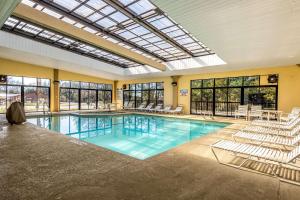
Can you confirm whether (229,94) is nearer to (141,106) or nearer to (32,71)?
(141,106)

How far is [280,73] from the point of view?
Answer: 9.46 meters

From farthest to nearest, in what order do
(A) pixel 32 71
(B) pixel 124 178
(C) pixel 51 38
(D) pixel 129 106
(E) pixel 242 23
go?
(D) pixel 129 106, (A) pixel 32 71, (C) pixel 51 38, (E) pixel 242 23, (B) pixel 124 178

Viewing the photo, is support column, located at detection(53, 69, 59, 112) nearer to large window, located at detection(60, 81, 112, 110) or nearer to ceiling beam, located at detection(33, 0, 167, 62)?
large window, located at detection(60, 81, 112, 110)

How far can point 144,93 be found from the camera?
15.7 metres

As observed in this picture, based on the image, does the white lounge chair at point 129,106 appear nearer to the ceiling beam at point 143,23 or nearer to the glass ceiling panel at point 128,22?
the glass ceiling panel at point 128,22

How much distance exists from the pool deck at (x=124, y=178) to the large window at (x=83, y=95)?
11147 mm

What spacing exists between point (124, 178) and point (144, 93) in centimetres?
1326

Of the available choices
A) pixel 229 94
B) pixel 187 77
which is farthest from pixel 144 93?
pixel 229 94

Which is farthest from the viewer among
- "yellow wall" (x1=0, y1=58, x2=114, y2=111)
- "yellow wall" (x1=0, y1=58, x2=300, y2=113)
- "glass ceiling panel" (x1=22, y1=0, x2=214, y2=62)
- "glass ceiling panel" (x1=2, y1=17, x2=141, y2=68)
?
"yellow wall" (x1=0, y1=58, x2=114, y2=111)

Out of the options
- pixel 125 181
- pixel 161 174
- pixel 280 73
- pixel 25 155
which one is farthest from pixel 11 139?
pixel 280 73

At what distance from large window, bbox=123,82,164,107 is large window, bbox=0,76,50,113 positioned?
6785mm

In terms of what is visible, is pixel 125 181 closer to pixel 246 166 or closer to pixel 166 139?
pixel 246 166

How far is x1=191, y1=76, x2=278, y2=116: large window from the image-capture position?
991cm

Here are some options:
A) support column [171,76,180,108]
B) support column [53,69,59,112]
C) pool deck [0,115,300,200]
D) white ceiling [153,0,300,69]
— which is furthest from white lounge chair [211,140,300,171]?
support column [53,69,59,112]
